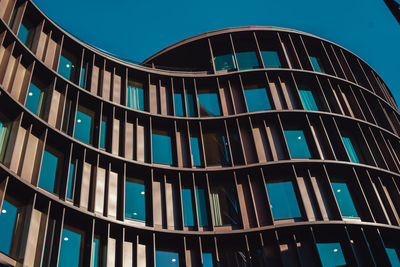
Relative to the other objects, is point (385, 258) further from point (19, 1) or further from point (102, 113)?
point (19, 1)

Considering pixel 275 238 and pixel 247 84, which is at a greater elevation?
pixel 247 84

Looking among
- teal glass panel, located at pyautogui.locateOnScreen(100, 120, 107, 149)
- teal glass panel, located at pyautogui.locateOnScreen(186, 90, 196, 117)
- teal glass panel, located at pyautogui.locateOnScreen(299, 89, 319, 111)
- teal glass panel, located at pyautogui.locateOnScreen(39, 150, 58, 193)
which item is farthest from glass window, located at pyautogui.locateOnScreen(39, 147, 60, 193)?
teal glass panel, located at pyautogui.locateOnScreen(299, 89, 319, 111)

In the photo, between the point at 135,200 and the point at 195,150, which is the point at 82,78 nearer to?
the point at 195,150

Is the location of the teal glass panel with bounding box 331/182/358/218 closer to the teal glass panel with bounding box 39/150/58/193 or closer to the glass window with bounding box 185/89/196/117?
the glass window with bounding box 185/89/196/117

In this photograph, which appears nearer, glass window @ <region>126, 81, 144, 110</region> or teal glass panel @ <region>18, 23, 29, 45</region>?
teal glass panel @ <region>18, 23, 29, 45</region>

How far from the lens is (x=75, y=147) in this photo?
22.3 m

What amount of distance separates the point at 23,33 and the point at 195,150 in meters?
12.2

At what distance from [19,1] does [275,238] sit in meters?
19.6

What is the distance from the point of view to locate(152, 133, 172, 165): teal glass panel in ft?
83.7

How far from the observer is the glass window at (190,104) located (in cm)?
2816

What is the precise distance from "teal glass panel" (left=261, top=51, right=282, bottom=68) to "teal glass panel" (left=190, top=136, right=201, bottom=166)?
8.28 m

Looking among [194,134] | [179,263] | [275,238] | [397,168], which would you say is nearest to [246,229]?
[275,238]

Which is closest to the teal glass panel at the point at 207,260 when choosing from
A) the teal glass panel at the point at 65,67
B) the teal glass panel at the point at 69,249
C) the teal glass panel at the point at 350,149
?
the teal glass panel at the point at 69,249

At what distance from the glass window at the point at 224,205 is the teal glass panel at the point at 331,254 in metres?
4.79
